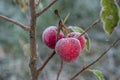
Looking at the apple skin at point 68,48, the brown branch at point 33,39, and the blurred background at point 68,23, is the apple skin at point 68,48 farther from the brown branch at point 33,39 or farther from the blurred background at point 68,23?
the blurred background at point 68,23

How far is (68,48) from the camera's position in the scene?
67 cm

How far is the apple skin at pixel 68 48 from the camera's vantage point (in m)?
0.63

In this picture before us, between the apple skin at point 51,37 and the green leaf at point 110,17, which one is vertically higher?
the green leaf at point 110,17

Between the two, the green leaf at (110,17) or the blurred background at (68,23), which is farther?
the blurred background at (68,23)

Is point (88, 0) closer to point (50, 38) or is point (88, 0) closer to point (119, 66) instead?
point (119, 66)

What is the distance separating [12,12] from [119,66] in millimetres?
861

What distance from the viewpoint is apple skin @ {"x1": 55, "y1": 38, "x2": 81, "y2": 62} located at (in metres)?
0.63

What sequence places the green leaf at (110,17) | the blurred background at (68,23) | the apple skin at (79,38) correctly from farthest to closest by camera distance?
the blurred background at (68,23), the apple skin at (79,38), the green leaf at (110,17)

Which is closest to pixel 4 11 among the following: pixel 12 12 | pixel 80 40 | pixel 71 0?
pixel 12 12

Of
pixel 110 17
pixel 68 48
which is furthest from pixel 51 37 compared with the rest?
pixel 110 17

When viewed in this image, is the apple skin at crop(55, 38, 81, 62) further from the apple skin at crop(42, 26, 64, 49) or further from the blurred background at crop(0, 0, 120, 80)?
the blurred background at crop(0, 0, 120, 80)

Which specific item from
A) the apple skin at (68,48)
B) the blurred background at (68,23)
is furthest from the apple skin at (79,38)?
the blurred background at (68,23)

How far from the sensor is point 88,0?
7.88 feet

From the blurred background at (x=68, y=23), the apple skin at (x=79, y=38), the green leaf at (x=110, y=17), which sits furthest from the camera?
the blurred background at (x=68, y=23)
